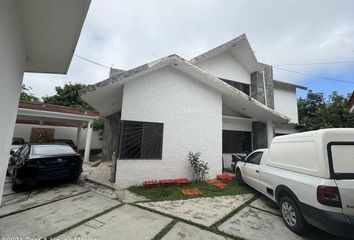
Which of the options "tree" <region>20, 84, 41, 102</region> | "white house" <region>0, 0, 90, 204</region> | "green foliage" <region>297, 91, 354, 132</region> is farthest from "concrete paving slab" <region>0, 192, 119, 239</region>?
"tree" <region>20, 84, 41, 102</region>

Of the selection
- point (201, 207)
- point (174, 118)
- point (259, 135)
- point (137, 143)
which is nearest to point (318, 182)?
point (201, 207)

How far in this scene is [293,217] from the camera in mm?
3561

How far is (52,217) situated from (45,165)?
2.52 m

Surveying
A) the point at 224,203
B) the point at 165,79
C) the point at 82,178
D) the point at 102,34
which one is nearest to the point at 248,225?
the point at 224,203

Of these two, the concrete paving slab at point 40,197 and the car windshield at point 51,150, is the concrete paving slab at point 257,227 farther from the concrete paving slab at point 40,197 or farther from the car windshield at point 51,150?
the car windshield at point 51,150

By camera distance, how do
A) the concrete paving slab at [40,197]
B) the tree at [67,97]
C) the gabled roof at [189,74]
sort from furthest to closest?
the tree at [67,97] < the gabled roof at [189,74] < the concrete paving slab at [40,197]

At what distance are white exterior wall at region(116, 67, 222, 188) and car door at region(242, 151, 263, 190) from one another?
1716 millimetres

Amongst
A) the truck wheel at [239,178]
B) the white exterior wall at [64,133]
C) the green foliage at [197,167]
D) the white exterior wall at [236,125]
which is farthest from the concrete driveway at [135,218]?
the white exterior wall at [64,133]

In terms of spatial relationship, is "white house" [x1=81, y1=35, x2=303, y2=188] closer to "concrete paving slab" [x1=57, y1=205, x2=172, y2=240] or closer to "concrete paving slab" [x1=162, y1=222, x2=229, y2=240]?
"concrete paving slab" [x1=57, y1=205, x2=172, y2=240]

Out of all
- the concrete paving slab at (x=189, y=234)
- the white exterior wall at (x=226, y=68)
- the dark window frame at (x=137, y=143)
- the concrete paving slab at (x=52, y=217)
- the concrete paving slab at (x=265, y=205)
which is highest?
the white exterior wall at (x=226, y=68)

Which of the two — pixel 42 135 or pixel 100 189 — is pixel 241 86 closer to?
pixel 100 189

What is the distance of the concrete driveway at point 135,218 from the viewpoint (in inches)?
131

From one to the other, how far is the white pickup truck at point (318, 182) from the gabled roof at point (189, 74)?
3.95 meters

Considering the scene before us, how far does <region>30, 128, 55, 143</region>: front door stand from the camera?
16.9 meters
